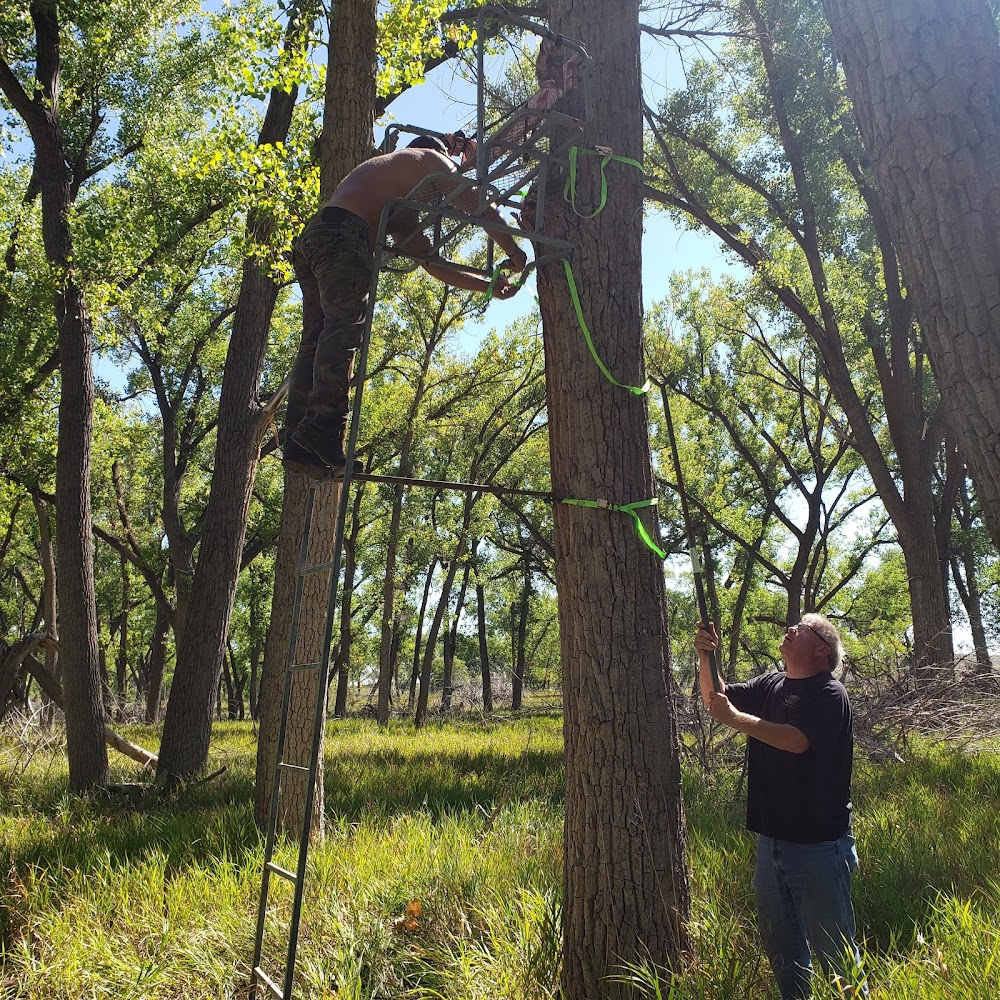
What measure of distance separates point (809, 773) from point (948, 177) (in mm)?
2566

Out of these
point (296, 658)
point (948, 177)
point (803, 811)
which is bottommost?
point (803, 811)

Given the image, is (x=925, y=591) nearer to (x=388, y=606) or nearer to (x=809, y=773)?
(x=809, y=773)

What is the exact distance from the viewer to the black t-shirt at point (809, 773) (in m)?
3.65

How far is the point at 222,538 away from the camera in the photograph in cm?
943

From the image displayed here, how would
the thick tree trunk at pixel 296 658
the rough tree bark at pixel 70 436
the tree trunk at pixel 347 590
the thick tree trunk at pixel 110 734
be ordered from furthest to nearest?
the tree trunk at pixel 347 590 → the thick tree trunk at pixel 110 734 → the rough tree bark at pixel 70 436 → the thick tree trunk at pixel 296 658

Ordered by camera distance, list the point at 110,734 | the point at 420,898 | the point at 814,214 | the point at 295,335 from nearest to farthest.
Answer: the point at 420,898 < the point at 110,734 < the point at 814,214 < the point at 295,335

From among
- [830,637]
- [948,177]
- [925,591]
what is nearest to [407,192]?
[948,177]

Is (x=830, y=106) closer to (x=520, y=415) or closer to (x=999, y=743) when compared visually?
(x=999, y=743)

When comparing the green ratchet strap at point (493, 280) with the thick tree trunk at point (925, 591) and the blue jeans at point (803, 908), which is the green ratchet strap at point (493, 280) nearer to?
the blue jeans at point (803, 908)

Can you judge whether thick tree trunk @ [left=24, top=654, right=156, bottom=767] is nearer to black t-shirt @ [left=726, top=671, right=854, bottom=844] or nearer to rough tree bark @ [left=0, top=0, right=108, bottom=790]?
rough tree bark @ [left=0, top=0, right=108, bottom=790]

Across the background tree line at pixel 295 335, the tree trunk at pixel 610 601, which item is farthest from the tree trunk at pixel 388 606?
the tree trunk at pixel 610 601

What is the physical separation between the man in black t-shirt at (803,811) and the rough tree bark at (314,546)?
351cm

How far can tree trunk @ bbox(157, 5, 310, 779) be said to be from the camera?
9.13 metres

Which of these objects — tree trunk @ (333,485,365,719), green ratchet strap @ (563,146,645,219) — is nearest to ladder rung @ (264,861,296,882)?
green ratchet strap @ (563,146,645,219)
